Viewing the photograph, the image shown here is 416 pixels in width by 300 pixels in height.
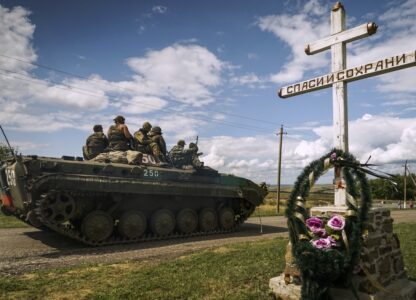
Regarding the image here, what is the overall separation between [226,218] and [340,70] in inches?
375

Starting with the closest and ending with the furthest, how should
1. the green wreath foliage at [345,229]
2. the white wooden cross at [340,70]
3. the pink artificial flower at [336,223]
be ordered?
the green wreath foliage at [345,229] < the pink artificial flower at [336,223] < the white wooden cross at [340,70]

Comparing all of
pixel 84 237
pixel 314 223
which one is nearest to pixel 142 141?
pixel 84 237

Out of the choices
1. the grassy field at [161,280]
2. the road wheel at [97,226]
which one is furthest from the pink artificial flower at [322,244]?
the road wheel at [97,226]

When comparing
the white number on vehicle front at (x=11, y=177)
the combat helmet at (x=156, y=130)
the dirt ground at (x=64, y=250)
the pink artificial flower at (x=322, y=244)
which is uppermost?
the combat helmet at (x=156, y=130)

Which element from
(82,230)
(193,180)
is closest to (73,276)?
(82,230)

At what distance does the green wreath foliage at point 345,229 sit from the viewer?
14.2 feet

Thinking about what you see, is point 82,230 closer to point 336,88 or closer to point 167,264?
point 167,264

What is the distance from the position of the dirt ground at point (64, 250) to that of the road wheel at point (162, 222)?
408 mm

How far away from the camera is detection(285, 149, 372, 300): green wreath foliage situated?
432cm

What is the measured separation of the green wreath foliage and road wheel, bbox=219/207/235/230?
374 inches

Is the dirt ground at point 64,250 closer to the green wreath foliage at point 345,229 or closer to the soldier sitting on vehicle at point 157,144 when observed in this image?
the soldier sitting on vehicle at point 157,144

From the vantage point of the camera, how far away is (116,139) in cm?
1271

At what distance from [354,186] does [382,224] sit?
35.4 inches

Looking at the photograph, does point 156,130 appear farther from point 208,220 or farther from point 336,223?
point 336,223
